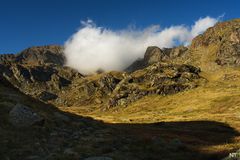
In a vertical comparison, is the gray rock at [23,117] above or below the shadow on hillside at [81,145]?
above

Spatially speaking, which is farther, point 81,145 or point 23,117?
point 23,117

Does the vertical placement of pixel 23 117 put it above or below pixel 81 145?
above

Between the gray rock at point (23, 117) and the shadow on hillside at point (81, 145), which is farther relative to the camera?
the gray rock at point (23, 117)

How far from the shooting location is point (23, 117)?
34.3 meters

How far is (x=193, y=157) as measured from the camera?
2806cm

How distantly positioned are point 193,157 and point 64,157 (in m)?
10.00

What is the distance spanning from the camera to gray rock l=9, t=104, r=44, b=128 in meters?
33.5

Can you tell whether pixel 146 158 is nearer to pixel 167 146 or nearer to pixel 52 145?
pixel 167 146

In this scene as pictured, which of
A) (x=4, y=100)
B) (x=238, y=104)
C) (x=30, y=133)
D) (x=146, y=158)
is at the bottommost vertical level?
(x=146, y=158)

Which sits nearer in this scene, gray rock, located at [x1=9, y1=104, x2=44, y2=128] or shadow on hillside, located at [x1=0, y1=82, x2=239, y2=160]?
shadow on hillside, located at [x1=0, y1=82, x2=239, y2=160]

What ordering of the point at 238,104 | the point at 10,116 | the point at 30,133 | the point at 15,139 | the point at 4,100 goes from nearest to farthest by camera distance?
the point at 15,139, the point at 30,133, the point at 10,116, the point at 4,100, the point at 238,104

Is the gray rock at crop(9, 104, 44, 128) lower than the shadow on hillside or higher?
higher

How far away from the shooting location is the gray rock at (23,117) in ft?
110

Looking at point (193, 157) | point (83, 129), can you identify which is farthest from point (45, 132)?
point (193, 157)
